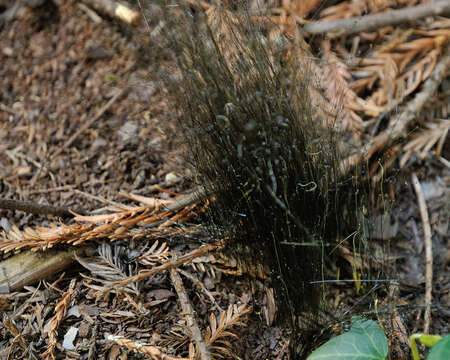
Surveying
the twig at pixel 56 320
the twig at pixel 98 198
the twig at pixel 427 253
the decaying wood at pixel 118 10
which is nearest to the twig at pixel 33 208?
the twig at pixel 98 198

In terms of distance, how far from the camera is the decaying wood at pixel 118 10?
5.79 ft

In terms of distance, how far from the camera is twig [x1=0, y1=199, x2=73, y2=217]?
4.12 feet

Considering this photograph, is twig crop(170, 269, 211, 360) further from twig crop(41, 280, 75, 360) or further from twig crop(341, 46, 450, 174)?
twig crop(341, 46, 450, 174)

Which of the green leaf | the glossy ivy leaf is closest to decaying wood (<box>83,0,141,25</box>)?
the glossy ivy leaf

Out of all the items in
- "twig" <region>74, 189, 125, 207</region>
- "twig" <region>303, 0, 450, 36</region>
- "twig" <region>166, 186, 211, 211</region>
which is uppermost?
"twig" <region>303, 0, 450, 36</region>

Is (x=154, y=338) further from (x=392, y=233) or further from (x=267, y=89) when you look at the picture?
(x=392, y=233)

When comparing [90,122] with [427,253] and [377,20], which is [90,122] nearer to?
[377,20]

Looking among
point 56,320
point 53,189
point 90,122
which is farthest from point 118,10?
point 56,320

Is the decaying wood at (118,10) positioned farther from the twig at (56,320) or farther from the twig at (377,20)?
the twig at (56,320)

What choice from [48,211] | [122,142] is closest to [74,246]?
[48,211]

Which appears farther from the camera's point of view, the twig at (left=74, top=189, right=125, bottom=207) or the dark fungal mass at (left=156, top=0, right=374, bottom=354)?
the twig at (left=74, top=189, right=125, bottom=207)

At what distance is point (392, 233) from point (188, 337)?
0.70 meters

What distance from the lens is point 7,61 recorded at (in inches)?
76.2

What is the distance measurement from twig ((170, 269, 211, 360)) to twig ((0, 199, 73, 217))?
16.2 inches
